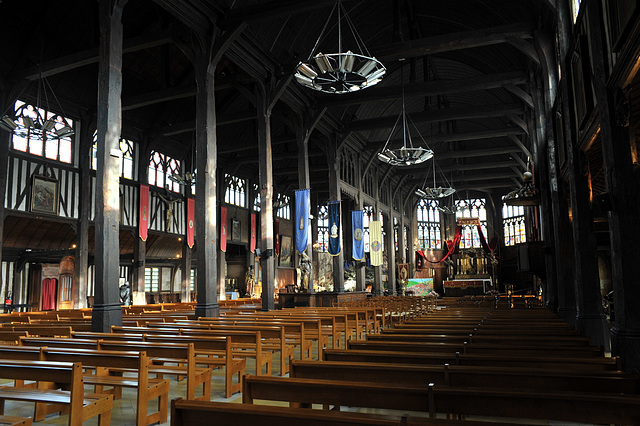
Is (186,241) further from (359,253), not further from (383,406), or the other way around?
(383,406)

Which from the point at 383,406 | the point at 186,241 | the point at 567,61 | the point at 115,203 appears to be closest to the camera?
the point at 383,406

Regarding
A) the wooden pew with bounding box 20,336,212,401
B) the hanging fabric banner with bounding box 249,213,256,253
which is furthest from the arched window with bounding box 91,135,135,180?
the wooden pew with bounding box 20,336,212,401

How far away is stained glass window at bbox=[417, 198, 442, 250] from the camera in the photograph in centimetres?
4162

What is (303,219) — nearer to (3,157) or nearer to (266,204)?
(266,204)

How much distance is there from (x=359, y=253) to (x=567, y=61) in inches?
592

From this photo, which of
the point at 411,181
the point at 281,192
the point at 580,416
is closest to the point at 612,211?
the point at 580,416

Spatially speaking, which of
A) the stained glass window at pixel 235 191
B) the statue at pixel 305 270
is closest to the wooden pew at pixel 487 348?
the statue at pixel 305 270

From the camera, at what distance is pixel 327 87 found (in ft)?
38.3

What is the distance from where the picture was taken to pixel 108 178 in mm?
9992

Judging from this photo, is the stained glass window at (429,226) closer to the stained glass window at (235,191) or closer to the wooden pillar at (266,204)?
the stained glass window at (235,191)

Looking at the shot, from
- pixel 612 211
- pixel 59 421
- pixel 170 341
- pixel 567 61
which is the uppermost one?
pixel 567 61

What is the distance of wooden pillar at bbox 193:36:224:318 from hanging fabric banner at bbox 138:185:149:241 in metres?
8.91

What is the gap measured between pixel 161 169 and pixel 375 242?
11.0m

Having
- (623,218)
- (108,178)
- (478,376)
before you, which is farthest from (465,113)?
(478,376)
